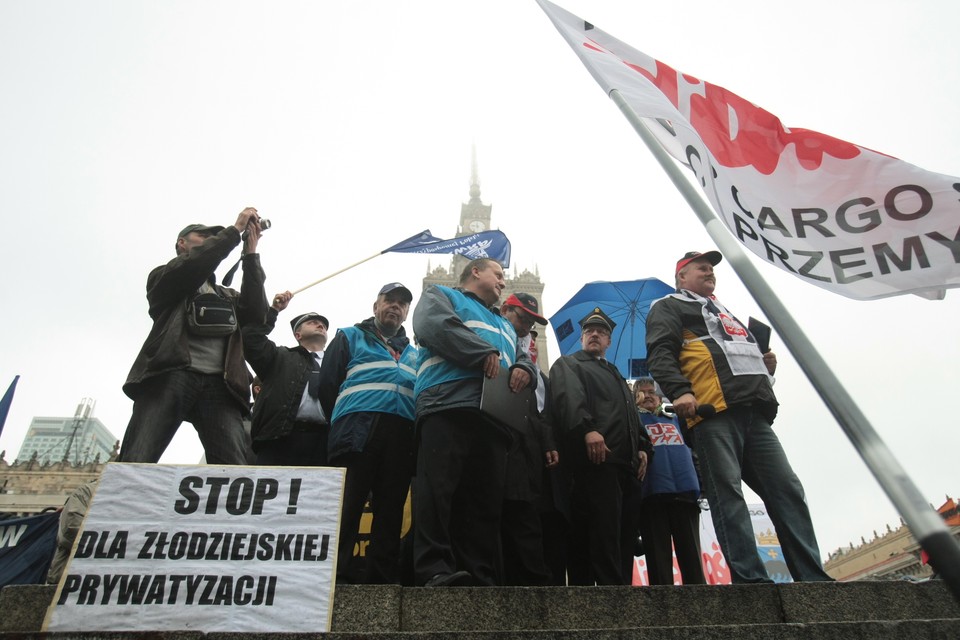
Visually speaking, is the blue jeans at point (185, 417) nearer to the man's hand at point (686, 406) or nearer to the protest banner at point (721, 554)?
the man's hand at point (686, 406)

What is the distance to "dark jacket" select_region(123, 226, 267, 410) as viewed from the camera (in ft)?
11.5

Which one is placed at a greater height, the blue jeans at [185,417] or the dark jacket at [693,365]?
the dark jacket at [693,365]

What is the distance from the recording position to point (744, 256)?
8.12ft

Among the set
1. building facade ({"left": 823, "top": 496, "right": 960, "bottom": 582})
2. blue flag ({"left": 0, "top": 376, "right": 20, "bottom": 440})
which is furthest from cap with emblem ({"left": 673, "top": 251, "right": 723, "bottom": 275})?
building facade ({"left": 823, "top": 496, "right": 960, "bottom": 582})

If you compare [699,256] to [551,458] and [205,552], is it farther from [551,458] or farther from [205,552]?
[205,552]

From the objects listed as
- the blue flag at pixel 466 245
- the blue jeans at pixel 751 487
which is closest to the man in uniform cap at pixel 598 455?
the blue jeans at pixel 751 487

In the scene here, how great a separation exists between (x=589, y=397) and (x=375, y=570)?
178cm

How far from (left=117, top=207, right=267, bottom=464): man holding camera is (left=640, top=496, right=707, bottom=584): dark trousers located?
2.89m

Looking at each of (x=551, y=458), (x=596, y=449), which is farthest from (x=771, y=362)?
(x=551, y=458)

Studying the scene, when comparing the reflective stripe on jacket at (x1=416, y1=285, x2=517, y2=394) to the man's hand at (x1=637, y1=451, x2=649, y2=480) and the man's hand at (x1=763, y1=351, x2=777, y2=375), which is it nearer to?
the man's hand at (x1=637, y1=451, x2=649, y2=480)

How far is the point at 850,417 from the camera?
1869 mm

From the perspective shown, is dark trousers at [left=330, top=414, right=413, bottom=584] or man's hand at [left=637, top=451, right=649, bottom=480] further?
man's hand at [left=637, top=451, right=649, bottom=480]

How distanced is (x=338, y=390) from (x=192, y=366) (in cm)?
97

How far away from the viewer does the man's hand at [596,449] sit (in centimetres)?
385
